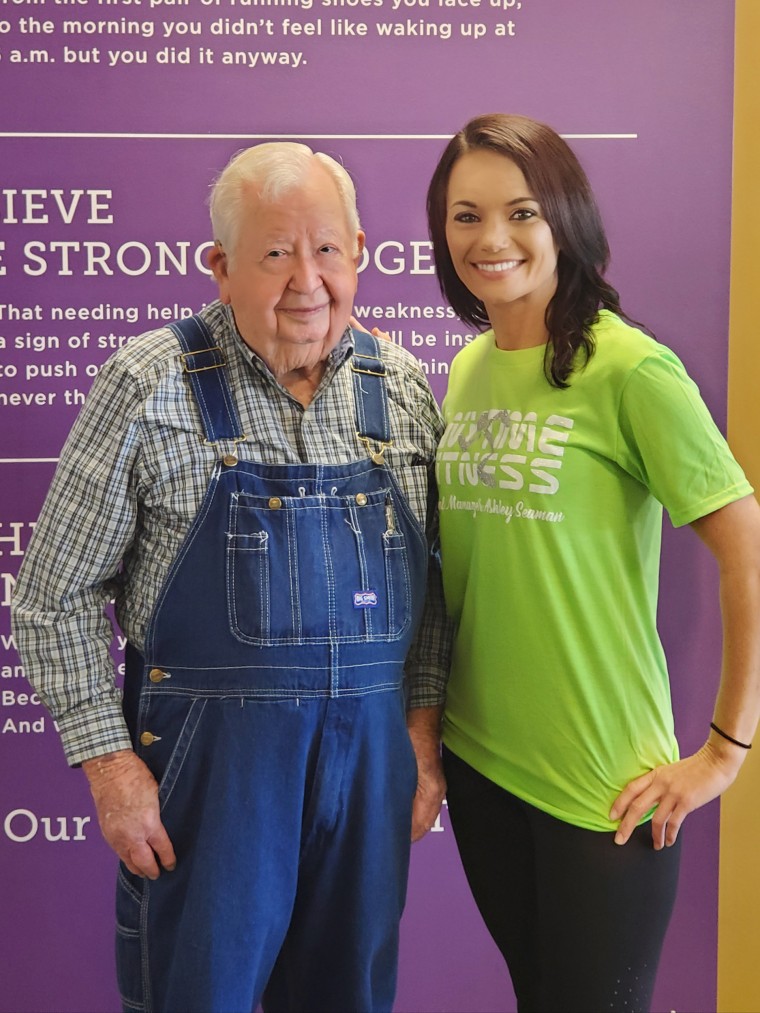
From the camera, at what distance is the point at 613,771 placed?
4.83ft

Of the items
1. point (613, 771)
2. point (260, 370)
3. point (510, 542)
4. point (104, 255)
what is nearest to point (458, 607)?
point (510, 542)

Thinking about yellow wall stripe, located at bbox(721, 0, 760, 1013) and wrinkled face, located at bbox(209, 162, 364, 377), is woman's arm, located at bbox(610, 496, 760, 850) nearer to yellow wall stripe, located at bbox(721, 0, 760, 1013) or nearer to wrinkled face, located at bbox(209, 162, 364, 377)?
wrinkled face, located at bbox(209, 162, 364, 377)

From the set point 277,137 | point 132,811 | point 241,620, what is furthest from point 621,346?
point 277,137

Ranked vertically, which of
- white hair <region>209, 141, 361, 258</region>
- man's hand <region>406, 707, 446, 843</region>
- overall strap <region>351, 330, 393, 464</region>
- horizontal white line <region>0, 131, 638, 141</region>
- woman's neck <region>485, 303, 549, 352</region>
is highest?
horizontal white line <region>0, 131, 638, 141</region>

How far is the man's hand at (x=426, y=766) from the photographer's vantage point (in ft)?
5.41

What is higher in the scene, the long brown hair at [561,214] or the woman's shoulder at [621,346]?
the long brown hair at [561,214]

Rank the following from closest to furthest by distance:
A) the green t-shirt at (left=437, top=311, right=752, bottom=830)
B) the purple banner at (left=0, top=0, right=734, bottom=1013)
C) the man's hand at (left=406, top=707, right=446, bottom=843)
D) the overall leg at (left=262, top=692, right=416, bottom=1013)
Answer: the green t-shirt at (left=437, top=311, right=752, bottom=830)
the overall leg at (left=262, top=692, right=416, bottom=1013)
the man's hand at (left=406, top=707, right=446, bottom=843)
the purple banner at (left=0, top=0, right=734, bottom=1013)

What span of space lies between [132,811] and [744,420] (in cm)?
150

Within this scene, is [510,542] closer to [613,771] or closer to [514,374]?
[514,374]

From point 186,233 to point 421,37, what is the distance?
2.04 ft

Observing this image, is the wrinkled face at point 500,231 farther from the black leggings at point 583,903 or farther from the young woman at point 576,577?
the black leggings at point 583,903

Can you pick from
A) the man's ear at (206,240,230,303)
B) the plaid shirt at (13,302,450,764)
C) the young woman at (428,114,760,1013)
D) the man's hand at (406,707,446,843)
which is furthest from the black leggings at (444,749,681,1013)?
the man's ear at (206,240,230,303)

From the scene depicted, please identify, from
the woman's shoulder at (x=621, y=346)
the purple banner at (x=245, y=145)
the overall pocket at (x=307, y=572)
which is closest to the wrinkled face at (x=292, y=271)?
the overall pocket at (x=307, y=572)

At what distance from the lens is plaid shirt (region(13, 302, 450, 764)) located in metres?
1.46
